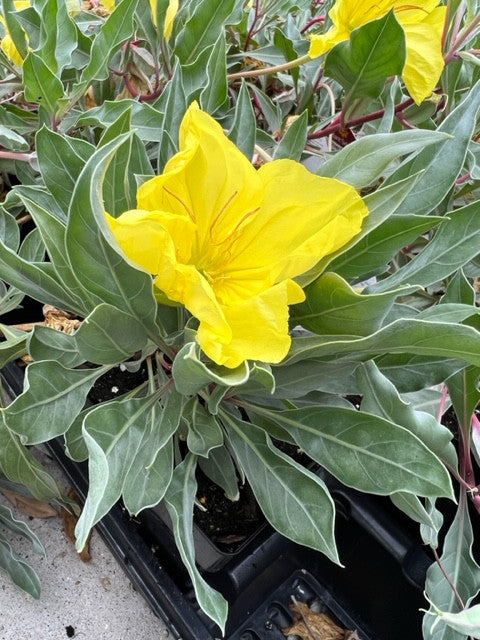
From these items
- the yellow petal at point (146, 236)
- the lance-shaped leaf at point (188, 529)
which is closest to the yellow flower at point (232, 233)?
the yellow petal at point (146, 236)

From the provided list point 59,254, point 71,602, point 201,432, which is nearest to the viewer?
point 59,254

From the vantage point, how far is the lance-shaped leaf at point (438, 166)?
64 cm

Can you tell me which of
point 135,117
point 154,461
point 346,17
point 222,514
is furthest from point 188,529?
point 346,17

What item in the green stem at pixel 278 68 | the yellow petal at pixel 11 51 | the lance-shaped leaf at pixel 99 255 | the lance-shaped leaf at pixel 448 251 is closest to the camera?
the lance-shaped leaf at pixel 99 255

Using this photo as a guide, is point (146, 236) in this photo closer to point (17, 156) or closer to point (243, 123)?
point (243, 123)

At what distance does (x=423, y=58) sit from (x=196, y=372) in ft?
1.72

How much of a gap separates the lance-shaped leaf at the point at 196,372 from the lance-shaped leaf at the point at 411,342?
0.08 m

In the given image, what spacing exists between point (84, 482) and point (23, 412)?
0.44 metres

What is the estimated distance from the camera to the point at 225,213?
58 cm

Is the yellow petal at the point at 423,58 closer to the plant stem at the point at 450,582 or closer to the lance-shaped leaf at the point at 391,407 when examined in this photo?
the lance-shaped leaf at the point at 391,407

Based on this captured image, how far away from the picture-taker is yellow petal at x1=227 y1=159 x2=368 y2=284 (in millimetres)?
532

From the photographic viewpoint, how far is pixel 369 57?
718 mm

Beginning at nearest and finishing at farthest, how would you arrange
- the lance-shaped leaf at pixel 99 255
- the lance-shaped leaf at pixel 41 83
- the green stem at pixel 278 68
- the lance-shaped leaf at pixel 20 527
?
1. the lance-shaped leaf at pixel 99 255
2. the lance-shaped leaf at pixel 41 83
3. the green stem at pixel 278 68
4. the lance-shaped leaf at pixel 20 527

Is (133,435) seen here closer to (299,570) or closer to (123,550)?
(123,550)
